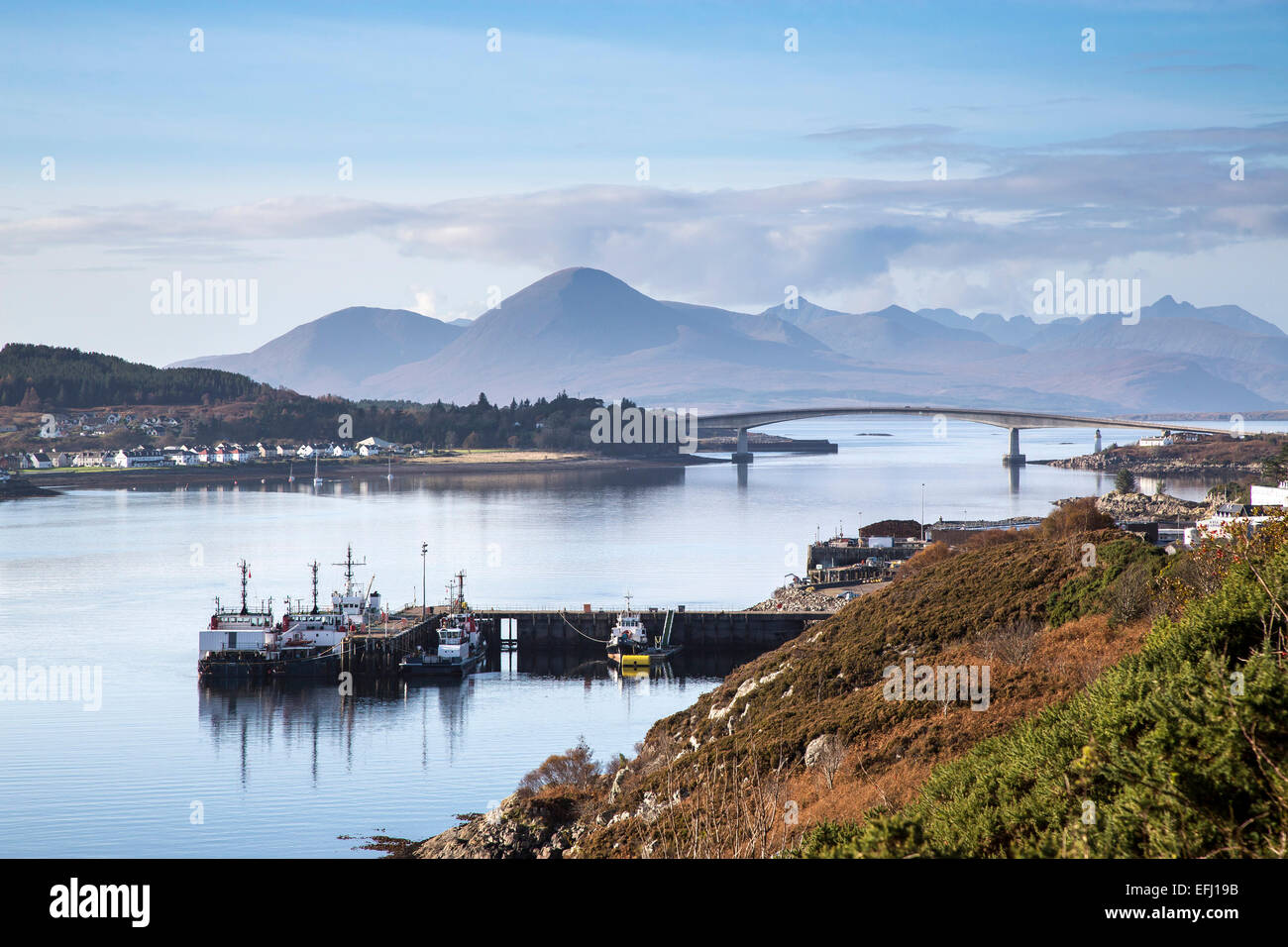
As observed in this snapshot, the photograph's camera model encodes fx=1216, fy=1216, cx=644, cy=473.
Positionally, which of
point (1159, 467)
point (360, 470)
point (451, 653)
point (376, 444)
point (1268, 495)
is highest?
point (376, 444)

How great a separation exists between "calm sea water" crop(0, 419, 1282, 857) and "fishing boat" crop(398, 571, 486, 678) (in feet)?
3.05

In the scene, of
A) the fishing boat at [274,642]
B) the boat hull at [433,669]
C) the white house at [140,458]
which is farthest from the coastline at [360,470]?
the boat hull at [433,669]

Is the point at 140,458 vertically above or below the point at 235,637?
above

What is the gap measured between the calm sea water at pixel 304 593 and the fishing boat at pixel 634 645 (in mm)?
895

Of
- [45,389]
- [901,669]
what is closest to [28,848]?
[901,669]

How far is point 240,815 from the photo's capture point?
77.1 ft

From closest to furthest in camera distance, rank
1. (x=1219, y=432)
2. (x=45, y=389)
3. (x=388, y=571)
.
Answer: (x=388, y=571)
(x=1219, y=432)
(x=45, y=389)

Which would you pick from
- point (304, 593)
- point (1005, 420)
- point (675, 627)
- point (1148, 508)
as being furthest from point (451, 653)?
point (1005, 420)

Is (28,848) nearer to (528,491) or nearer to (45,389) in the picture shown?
(528,491)

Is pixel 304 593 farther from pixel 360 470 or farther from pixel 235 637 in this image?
pixel 360 470

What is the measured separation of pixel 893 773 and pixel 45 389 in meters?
165

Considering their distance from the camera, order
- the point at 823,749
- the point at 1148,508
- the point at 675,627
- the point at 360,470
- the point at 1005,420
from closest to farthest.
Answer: the point at 823,749, the point at 675,627, the point at 1148,508, the point at 360,470, the point at 1005,420

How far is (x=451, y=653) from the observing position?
3769 cm

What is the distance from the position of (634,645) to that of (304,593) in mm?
15989
